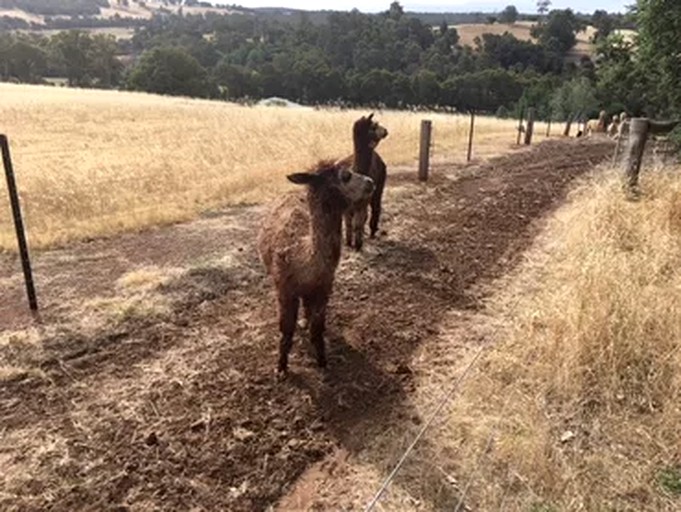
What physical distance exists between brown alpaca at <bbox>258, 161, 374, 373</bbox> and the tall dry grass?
142 centimetres

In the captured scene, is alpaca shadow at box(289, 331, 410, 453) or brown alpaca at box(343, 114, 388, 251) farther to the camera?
brown alpaca at box(343, 114, 388, 251)

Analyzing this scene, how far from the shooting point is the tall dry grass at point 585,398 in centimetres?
354

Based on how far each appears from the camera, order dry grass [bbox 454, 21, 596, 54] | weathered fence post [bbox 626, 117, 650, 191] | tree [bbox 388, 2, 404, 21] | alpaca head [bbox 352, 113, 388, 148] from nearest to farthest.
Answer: alpaca head [bbox 352, 113, 388, 148] → weathered fence post [bbox 626, 117, 650, 191] → dry grass [bbox 454, 21, 596, 54] → tree [bbox 388, 2, 404, 21]

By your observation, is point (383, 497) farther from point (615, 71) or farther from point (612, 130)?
point (612, 130)

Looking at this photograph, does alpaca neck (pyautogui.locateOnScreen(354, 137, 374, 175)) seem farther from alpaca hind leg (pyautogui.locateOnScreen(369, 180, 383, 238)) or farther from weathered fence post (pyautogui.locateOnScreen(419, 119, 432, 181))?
weathered fence post (pyautogui.locateOnScreen(419, 119, 432, 181))

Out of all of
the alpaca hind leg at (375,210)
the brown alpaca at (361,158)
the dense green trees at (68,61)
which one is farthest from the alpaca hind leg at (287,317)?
the dense green trees at (68,61)

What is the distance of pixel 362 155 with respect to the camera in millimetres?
8016

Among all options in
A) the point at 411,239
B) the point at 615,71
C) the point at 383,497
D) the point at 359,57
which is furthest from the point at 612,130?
the point at 359,57

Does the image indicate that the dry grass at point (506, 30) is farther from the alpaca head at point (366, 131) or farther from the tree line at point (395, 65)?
the alpaca head at point (366, 131)

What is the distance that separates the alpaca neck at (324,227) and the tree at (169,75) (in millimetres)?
68107

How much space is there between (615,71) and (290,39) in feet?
389

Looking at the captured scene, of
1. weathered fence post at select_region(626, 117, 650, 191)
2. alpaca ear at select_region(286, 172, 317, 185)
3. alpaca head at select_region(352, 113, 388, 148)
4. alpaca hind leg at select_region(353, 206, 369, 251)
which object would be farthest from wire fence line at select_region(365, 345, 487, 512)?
weathered fence post at select_region(626, 117, 650, 191)

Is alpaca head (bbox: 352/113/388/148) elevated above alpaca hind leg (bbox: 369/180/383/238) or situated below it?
above

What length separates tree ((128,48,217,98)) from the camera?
68562 mm
